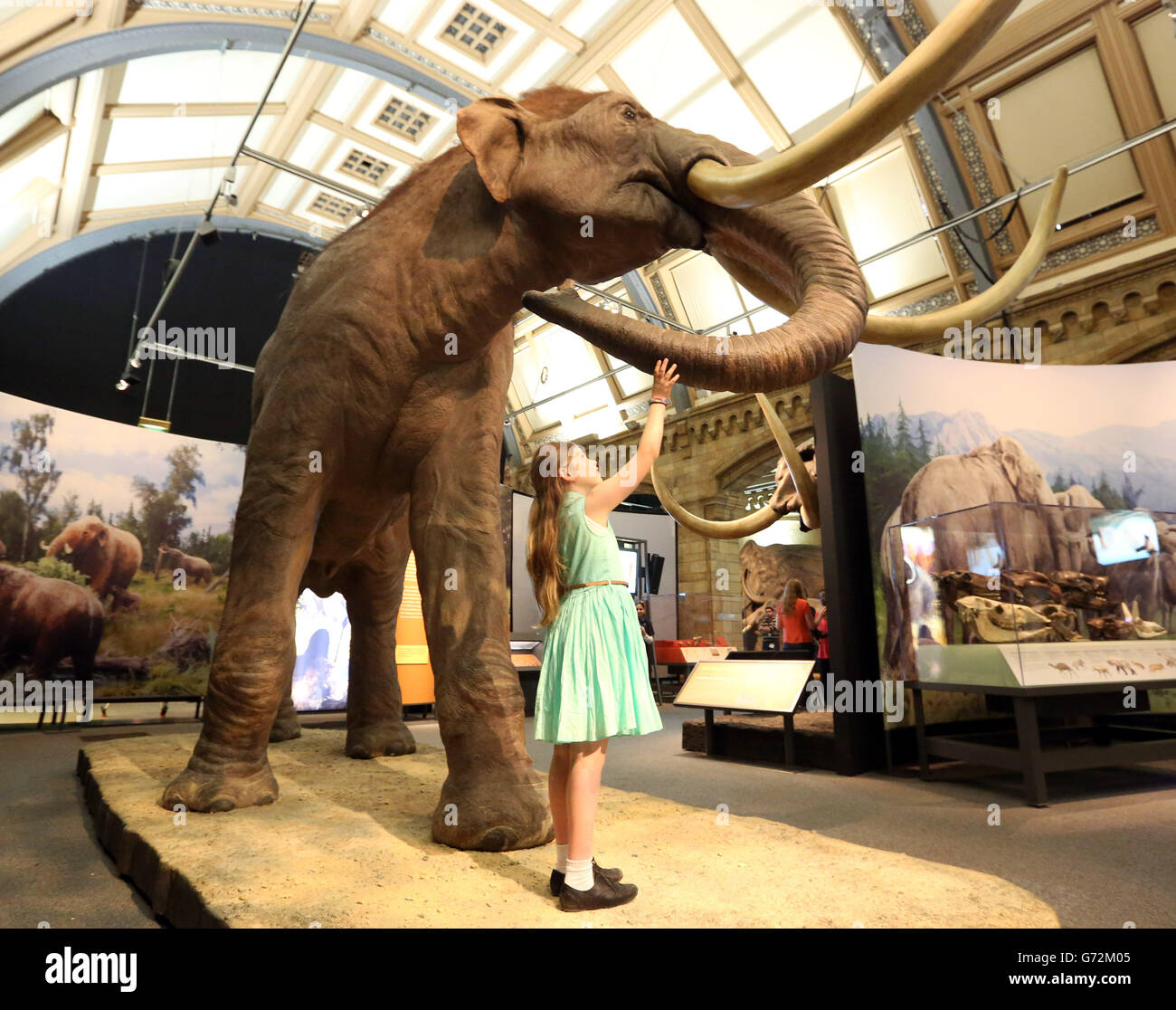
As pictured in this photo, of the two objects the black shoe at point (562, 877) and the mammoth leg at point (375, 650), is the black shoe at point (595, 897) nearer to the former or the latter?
the black shoe at point (562, 877)

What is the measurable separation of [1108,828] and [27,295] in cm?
1464

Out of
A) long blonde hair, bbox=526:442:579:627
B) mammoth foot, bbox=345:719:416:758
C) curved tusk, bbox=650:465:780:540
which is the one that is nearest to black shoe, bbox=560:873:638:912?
long blonde hair, bbox=526:442:579:627

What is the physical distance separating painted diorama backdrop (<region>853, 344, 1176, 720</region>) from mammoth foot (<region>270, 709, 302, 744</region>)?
3.89 metres

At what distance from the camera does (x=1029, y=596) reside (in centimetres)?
466

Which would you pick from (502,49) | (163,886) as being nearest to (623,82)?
(502,49)

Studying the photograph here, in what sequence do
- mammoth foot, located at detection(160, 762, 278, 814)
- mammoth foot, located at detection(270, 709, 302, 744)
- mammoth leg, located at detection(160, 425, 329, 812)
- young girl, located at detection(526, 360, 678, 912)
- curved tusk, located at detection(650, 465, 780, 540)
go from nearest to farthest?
young girl, located at detection(526, 360, 678, 912), mammoth foot, located at detection(160, 762, 278, 814), mammoth leg, located at detection(160, 425, 329, 812), mammoth foot, located at detection(270, 709, 302, 744), curved tusk, located at detection(650, 465, 780, 540)

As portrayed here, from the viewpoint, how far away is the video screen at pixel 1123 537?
16.4 feet

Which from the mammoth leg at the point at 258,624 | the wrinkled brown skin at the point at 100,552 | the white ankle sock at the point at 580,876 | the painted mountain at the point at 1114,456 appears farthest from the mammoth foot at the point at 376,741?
the wrinkled brown skin at the point at 100,552

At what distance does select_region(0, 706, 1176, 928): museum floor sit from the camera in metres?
2.33

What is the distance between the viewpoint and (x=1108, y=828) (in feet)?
11.6

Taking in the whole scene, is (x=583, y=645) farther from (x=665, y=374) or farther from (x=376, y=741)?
(x=376, y=741)

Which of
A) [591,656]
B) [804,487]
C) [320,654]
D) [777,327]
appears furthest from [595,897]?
[320,654]

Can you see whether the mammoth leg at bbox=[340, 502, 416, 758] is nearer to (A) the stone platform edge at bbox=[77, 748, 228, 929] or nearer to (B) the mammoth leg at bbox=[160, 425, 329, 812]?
(B) the mammoth leg at bbox=[160, 425, 329, 812]

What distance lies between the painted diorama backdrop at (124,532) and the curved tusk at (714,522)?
714cm
